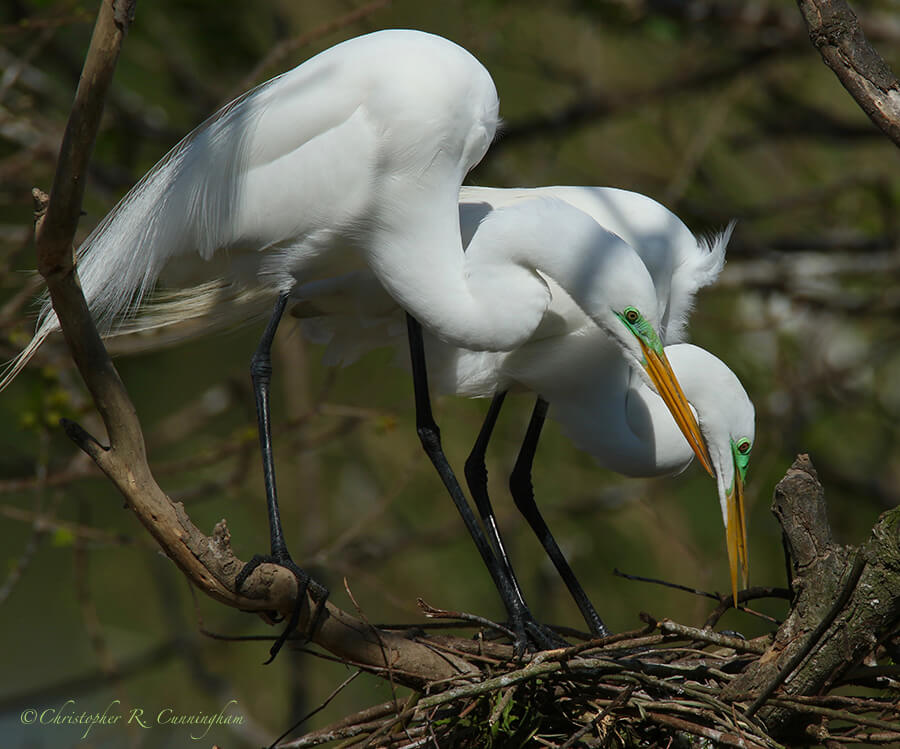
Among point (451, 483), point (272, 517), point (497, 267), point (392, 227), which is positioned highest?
point (392, 227)

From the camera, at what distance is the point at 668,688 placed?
2.10 meters

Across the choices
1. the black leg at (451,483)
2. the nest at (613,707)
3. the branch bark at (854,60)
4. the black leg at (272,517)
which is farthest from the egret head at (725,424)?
the black leg at (272,517)

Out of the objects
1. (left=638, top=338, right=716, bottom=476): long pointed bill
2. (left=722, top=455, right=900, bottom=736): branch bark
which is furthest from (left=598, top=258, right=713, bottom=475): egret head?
(left=722, top=455, right=900, bottom=736): branch bark

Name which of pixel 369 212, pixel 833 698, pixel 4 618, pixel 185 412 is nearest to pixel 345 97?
pixel 369 212

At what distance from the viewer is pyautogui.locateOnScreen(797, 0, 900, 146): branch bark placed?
6.75 feet

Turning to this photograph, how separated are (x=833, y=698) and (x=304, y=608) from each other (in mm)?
1087

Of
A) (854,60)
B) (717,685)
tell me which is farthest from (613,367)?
(854,60)

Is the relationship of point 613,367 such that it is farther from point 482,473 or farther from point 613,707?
point 613,707

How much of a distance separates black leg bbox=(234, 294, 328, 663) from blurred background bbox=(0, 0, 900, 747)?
646mm

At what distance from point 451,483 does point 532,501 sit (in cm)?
51

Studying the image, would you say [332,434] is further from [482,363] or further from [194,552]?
[194,552]

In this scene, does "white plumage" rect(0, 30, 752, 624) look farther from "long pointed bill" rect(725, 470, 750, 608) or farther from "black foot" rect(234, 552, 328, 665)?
"black foot" rect(234, 552, 328, 665)

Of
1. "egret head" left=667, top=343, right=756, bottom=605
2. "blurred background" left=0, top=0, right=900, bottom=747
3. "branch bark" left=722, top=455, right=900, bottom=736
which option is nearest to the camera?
"branch bark" left=722, top=455, right=900, bottom=736

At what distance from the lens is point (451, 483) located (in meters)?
2.92
